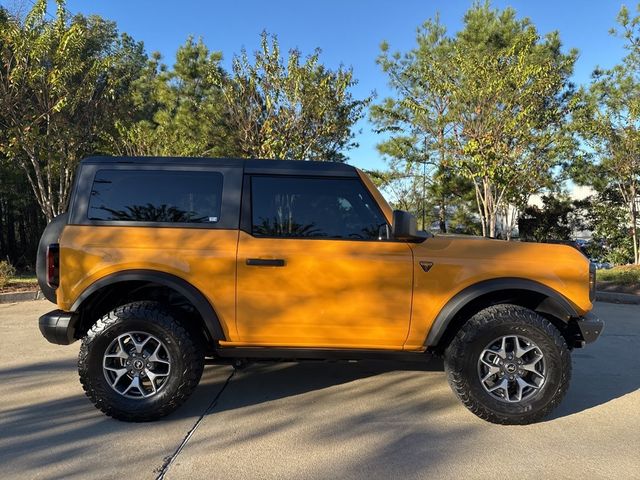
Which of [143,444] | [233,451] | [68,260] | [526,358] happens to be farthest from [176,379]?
[526,358]

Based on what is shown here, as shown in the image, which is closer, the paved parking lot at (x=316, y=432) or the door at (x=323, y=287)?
the paved parking lot at (x=316, y=432)

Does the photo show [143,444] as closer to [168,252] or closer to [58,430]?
[58,430]

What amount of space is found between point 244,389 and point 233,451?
4.09 ft

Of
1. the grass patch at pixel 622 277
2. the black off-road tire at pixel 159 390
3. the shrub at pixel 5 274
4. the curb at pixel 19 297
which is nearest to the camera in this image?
the black off-road tire at pixel 159 390

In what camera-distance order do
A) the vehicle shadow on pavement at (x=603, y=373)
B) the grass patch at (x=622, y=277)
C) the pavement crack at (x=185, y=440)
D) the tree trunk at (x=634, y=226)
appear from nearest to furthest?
1. the pavement crack at (x=185, y=440)
2. the vehicle shadow on pavement at (x=603, y=373)
3. the grass patch at (x=622, y=277)
4. the tree trunk at (x=634, y=226)

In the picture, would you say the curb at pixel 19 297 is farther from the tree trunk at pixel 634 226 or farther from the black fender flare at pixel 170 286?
the tree trunk at pixel 634 226

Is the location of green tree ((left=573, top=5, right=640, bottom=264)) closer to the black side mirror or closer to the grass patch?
the grass patch

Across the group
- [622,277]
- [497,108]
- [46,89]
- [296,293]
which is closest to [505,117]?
[497,108]

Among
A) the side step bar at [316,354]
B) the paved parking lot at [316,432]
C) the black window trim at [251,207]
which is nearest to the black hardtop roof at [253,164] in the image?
the black window trim at [251,207]

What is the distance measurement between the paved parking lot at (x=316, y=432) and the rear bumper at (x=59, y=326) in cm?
61

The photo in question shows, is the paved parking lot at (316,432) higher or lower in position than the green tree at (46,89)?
lower

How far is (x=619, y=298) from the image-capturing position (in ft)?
32.2

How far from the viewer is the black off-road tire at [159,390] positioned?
3729 millimetres

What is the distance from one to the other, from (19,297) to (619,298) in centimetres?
1187
